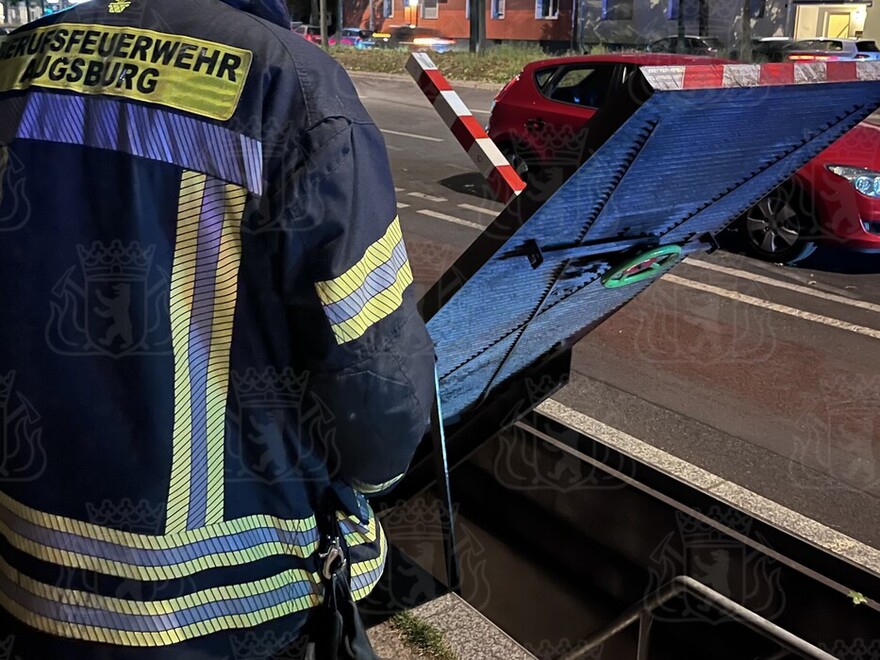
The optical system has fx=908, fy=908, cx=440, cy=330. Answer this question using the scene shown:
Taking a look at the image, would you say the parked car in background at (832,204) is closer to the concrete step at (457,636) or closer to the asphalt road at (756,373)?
the asphalt road at (756,373)

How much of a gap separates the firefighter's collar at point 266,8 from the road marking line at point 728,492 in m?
2.13

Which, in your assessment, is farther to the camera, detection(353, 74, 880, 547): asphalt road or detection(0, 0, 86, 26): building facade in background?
detection(353, 74, 880, 547): asphalt road

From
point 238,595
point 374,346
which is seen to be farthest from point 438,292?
point 238,595

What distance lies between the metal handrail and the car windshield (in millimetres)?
22069

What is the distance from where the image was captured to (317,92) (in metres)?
1.33

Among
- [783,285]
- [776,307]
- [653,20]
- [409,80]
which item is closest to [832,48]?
[653,20]

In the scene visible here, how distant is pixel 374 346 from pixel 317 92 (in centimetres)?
38

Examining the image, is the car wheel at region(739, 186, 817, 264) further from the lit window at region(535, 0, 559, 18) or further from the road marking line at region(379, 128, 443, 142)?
the lit window at region(535, 0, 559, 18)

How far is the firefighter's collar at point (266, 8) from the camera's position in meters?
1.38

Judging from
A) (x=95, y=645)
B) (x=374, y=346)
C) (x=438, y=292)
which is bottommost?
(x=95, y=645)

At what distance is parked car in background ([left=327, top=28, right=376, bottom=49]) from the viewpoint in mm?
39781

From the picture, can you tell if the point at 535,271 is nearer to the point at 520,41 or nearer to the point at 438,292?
the point at 438,292

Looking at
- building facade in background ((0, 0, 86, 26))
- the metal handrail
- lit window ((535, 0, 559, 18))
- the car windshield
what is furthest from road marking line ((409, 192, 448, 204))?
lit window ((535, 0, 559, 18))

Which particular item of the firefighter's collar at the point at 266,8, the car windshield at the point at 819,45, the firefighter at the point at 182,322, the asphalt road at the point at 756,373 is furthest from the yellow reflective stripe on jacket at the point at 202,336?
the car windshield at the point at 819,45
